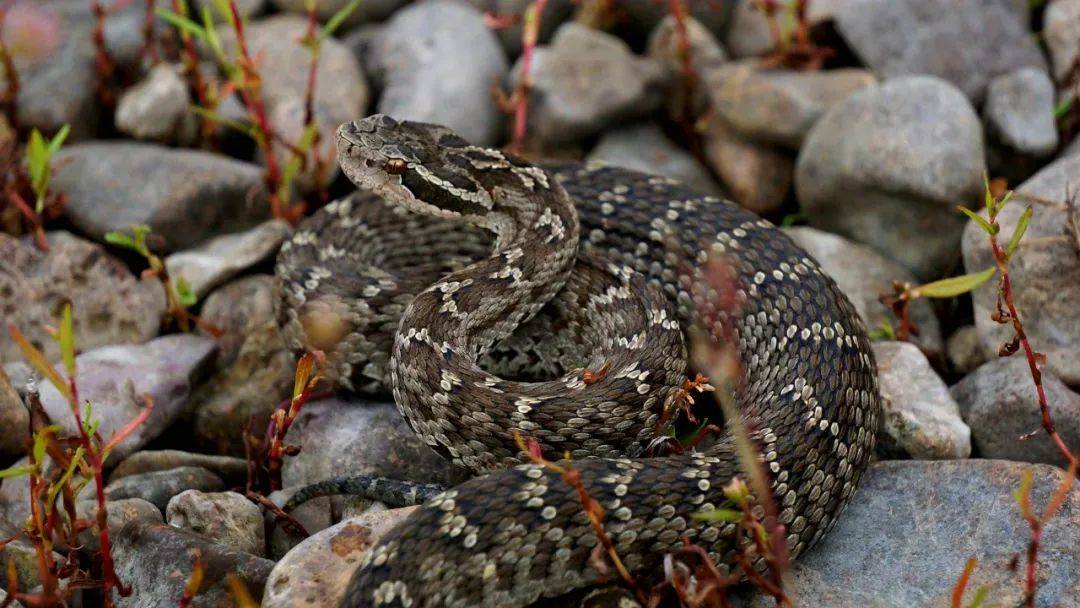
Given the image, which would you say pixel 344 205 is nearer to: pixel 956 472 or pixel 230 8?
pixel 230 8

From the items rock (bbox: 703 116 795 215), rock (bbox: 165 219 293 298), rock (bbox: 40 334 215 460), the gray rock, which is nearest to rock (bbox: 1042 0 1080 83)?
the gray rock

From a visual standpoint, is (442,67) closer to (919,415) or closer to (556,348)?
(556,348)

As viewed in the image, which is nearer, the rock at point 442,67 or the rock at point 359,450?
the rock at point 359,450

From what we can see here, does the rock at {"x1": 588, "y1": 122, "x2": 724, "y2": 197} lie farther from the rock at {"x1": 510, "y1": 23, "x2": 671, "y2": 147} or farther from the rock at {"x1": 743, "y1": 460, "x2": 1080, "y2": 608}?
the rock at {"x1": 743, "y1": 460, "x2": 1080, "y2": 608}

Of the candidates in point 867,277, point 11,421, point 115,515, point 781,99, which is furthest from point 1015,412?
point 11,421

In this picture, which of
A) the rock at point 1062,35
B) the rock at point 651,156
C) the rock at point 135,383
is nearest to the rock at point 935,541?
the rock at point 651,156

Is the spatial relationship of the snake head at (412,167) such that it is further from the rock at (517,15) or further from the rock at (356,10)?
the rock at (356,10)
